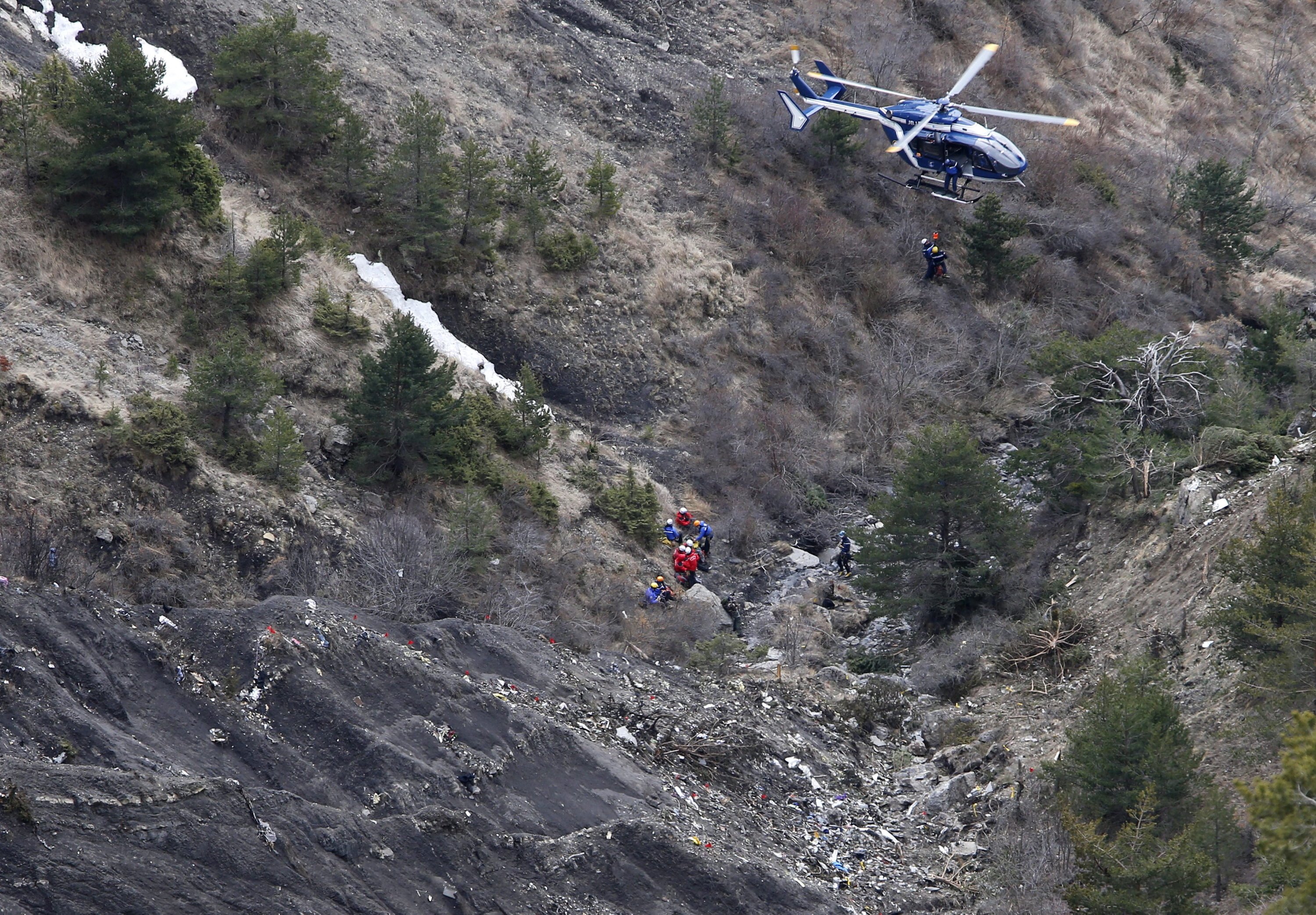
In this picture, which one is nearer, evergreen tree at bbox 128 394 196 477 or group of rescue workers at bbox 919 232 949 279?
evergreen tree at bbox 128 394 196 477

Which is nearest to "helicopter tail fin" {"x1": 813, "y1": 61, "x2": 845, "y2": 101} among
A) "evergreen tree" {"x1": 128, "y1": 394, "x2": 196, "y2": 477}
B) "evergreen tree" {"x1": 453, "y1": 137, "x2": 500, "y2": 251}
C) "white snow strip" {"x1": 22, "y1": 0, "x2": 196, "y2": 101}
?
"evergreen tree" {"x1": 453, "y1": 137, "x2": 500, "y2": 251}

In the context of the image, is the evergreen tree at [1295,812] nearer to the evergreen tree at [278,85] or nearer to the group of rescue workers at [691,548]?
the group of rescue workers at [691,548]

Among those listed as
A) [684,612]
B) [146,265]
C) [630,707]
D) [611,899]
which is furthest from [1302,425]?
[146,265]

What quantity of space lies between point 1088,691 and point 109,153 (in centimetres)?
1921

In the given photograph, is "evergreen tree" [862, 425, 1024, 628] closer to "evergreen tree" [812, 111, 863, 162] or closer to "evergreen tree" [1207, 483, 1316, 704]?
"evergreen tree" [1207, 483, 1316, 704]

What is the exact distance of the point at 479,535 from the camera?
19938 millimetres

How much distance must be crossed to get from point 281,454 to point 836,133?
2310cm

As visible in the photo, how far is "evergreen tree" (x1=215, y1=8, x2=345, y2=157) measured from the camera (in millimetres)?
27625

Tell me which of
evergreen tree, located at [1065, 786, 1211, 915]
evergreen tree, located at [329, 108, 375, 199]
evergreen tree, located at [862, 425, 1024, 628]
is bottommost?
evergreen tree, located at [1065, 786, 1211, 915]

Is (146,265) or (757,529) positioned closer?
(146,265)

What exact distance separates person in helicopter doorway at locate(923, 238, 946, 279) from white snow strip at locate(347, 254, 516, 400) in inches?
552

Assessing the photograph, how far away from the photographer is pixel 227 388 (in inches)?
791

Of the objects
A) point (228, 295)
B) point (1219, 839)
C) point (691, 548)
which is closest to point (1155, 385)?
point (691, 548)

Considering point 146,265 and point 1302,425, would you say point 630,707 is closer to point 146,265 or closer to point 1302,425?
point 146,265
